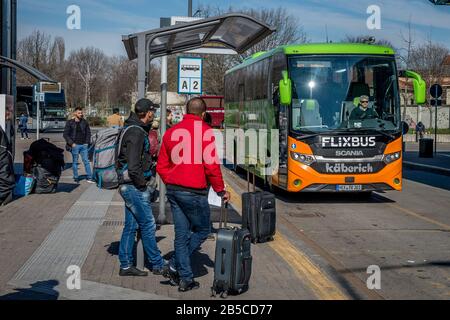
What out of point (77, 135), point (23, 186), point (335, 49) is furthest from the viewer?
point (77, 135)

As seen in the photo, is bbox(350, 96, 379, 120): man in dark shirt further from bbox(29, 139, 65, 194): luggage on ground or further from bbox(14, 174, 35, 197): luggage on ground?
bbox(14, 174, 35, 197): luggage on ground

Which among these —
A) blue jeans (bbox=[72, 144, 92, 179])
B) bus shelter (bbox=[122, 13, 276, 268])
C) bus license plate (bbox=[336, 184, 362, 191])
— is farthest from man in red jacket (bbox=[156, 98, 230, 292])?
blue jeans (bbox=[72, 144, 92, 179])

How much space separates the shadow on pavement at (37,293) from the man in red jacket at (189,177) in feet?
4.14

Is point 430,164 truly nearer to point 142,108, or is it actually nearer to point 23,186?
point 23,186

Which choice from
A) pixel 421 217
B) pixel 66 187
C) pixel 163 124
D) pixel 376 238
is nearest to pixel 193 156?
pixel 163 124

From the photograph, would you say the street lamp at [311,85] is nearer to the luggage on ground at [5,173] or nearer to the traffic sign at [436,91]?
the luggage on ground at [5,173]

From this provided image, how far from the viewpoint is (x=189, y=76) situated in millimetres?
18297

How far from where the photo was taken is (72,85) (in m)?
71.3

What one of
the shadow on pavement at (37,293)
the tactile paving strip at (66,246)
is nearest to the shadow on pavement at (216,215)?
the tactile paving strip at (66,246)

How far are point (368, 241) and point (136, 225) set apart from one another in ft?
13.0

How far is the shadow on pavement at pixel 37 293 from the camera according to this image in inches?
268

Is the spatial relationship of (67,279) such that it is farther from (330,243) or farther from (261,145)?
(261,145)
